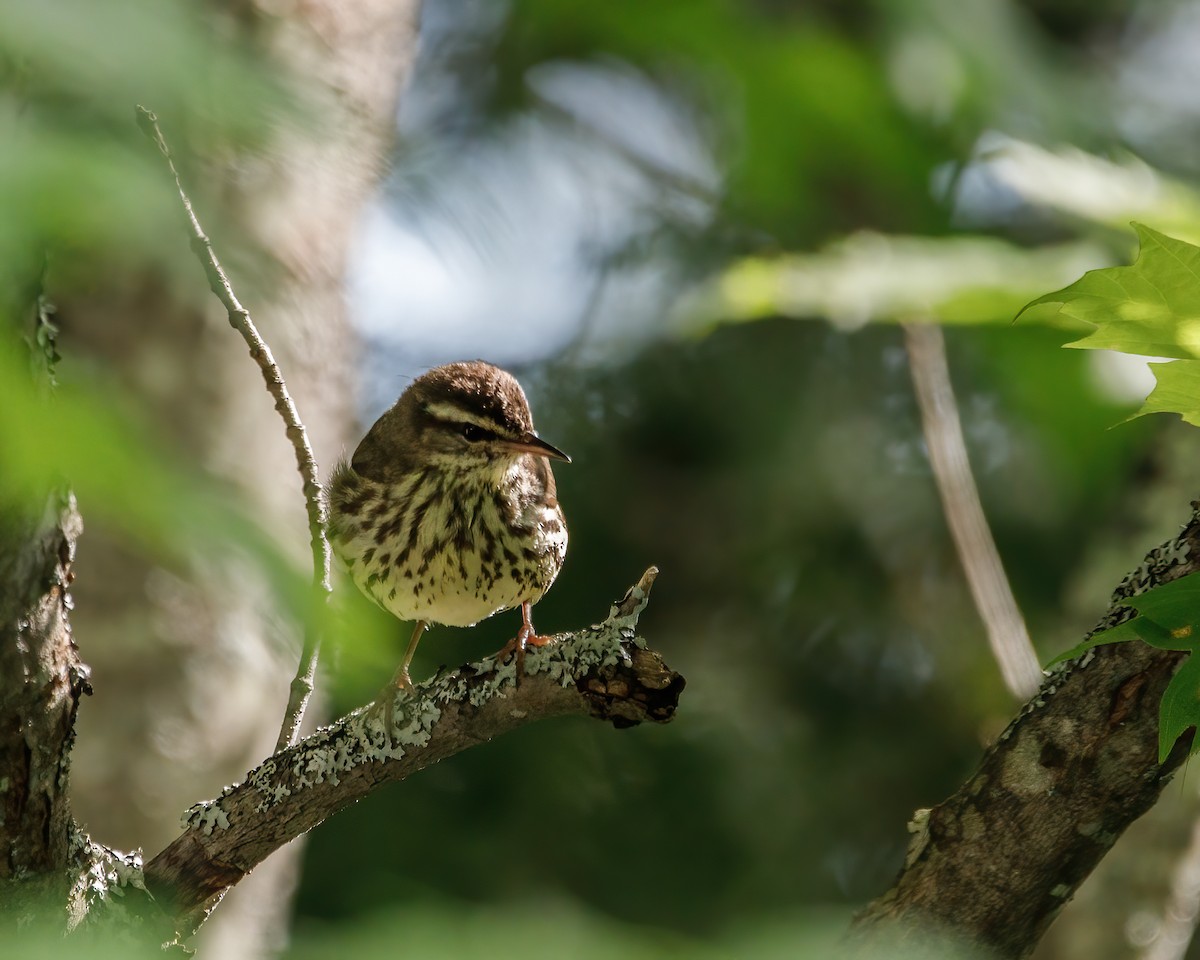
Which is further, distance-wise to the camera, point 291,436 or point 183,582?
point 183,582

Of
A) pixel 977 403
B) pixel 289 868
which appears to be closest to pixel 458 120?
pixel 289 868

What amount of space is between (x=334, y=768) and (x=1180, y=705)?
1.56 metres

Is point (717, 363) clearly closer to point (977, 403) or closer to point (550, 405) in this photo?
point (550, 405)

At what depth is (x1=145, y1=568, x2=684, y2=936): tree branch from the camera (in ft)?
8.90

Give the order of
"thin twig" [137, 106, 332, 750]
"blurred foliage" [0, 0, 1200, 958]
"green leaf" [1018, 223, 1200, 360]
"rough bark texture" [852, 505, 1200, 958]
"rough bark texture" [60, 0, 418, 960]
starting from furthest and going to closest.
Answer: "rough bark texture" [60, 0, 418, 960]
"blurred foliage" [0, 0, 1200, 958]
"rough bark texture" [852, 505, 1200, 958]
"thin twig" [137, 106, 332, 750]
"green leaf" [1018, 223, 1200, 360]

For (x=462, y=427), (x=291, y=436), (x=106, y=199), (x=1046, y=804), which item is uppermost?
(x=462, y=427)

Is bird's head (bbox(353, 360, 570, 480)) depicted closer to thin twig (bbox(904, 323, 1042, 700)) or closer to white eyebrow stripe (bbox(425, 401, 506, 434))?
white eyebrow stripe (bbox(425, 401, 506, 434))

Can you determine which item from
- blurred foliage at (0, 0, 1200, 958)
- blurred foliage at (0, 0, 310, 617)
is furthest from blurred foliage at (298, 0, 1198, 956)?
blurred foliage at (0, 0, 310, 617)

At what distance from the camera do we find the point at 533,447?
156 inches

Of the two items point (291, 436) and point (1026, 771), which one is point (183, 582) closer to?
point (291, 436)

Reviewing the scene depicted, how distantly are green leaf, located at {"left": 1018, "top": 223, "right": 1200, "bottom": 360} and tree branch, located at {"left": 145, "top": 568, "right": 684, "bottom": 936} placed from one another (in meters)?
1.08

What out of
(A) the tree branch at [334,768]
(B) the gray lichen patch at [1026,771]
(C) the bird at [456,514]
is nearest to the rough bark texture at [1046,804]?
(B) the gray lichen patch at [1026,771]

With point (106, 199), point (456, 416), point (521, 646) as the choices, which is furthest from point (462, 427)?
point (106, 199)

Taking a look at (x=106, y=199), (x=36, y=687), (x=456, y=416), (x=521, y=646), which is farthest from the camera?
(x=456, y=416)
